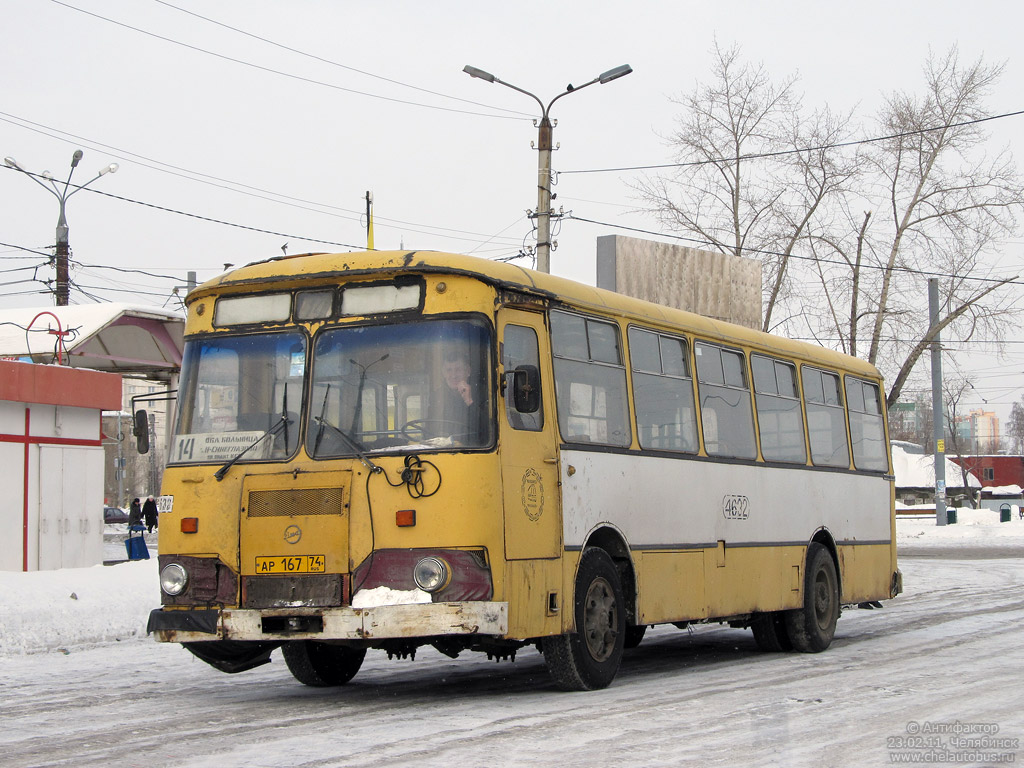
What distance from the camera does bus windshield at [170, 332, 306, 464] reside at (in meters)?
9.48

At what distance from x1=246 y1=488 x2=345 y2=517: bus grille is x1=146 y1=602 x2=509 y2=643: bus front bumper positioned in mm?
655

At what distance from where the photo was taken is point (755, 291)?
115 feet

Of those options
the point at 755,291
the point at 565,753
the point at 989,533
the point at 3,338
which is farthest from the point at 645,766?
the point at 989,533

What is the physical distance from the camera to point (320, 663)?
35.3 ft

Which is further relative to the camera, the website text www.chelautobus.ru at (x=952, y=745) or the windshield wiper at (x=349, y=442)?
the windshield wiper at (x=349, y=442)

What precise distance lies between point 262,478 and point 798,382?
22.6 feet

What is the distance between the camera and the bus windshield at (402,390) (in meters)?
9.12

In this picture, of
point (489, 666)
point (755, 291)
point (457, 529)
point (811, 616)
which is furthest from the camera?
point (755, 291)

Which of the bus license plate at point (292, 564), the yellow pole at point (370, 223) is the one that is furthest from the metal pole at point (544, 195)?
the bus license plate at point (292, 564)

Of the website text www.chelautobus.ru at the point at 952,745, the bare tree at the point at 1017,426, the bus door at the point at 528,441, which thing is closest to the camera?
the website text www.chelautobus.ru at the point at 952,745

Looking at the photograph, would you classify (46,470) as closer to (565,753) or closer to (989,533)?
(565,753)

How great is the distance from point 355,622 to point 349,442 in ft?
4.03

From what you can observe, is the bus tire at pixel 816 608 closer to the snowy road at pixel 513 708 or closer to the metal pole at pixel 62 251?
the snowy road at pixel 513 708

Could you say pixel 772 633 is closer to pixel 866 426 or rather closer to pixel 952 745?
pixel 866 426
